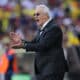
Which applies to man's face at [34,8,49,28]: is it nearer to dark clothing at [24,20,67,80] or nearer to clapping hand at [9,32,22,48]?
dark clothing at [24,20,67,80]

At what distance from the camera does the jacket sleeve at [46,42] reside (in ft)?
14.9

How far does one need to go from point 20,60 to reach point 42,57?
4.04m

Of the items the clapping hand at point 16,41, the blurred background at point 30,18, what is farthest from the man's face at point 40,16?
the blurred background at point 30,18

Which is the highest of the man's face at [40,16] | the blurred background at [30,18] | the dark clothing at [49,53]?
the blurred background at [30,18]

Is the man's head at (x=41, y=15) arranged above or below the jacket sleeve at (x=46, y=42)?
above

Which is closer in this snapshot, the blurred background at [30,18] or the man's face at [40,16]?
the man's face at [40,16]

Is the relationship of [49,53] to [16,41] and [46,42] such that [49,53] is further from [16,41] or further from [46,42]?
[16,41]

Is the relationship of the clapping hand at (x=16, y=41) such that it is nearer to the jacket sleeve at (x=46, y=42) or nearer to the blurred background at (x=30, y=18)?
the jacket sleeve at (x=46, y=42)

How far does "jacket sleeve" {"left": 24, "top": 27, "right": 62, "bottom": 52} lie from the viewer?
4.53m

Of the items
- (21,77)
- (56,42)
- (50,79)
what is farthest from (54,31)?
(21,77)

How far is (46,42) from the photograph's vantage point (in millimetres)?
4531

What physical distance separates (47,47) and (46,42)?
64mm

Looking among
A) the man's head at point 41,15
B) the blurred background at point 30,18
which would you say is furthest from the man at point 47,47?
the blurred background at point 30,18

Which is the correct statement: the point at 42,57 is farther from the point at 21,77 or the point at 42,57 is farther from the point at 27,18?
the point at 27,18
